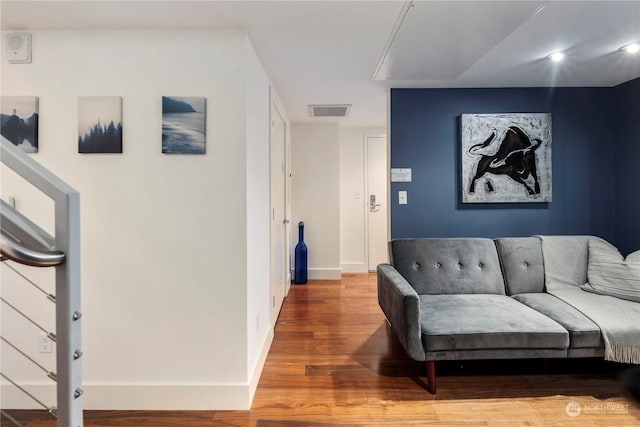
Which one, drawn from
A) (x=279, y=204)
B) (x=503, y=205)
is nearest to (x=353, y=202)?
(x=279, y=204)

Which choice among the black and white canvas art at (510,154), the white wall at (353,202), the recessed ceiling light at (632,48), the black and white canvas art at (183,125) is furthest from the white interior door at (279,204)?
the recessed ceiling light at (632,48)

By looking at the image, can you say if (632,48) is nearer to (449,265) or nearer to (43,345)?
(449,265)

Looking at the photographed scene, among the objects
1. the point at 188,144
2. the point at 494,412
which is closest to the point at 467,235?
the point at 494,412

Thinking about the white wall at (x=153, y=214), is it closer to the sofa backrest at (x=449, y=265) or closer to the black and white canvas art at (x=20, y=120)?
the black and white canvas art at (x=20, y=120)

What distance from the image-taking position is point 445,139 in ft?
10.2

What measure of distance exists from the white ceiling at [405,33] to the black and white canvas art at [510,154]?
0.33 metres

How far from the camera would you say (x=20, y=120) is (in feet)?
6.27

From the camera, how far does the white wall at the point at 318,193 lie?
15.7 feet

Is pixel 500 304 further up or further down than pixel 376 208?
further down

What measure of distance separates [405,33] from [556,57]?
122 centimetres

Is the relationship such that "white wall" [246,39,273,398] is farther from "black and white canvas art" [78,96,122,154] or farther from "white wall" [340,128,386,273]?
"white wall" [340,128,386,273]

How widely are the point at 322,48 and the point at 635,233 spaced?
2.93m

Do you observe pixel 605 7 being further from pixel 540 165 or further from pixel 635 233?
pixel 635 233

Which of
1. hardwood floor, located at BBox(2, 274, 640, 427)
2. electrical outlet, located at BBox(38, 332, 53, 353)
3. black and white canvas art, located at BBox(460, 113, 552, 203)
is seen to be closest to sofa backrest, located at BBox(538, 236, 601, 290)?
black and white canvas art, located at BBox(460, 113, 552, 203)
